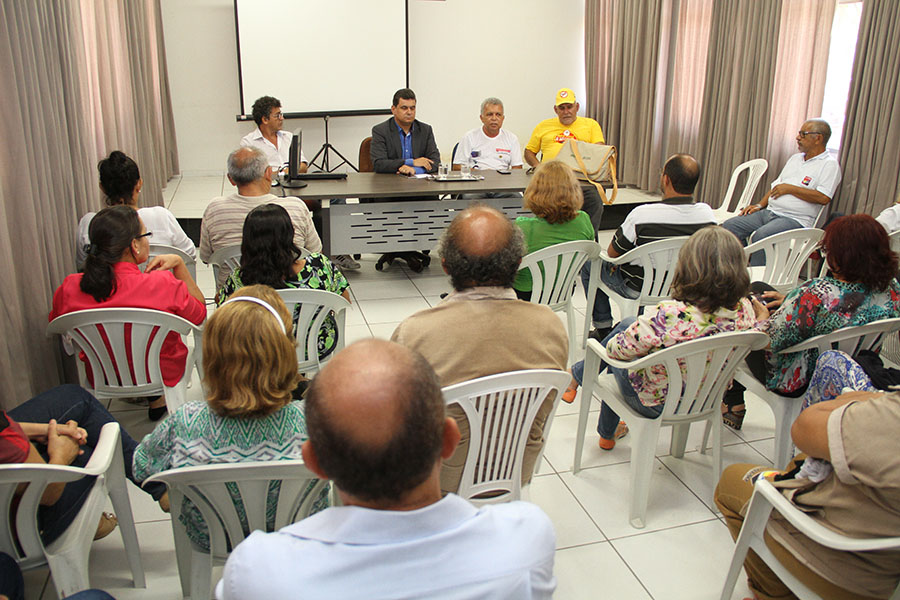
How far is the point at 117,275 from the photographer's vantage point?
2473 millimetres

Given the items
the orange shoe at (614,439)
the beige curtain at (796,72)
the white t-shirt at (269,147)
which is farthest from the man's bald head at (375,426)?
the beige curtain at (796,72)

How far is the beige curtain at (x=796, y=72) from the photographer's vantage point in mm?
5113

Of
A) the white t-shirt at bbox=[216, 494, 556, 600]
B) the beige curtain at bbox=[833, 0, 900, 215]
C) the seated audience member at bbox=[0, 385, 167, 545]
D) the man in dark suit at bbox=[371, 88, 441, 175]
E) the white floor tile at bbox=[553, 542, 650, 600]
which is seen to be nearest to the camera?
the white t-shirt at bbox=[216, 494, 556, 600]

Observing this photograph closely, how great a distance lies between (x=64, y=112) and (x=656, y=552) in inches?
119

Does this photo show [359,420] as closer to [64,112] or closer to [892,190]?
[64,112]

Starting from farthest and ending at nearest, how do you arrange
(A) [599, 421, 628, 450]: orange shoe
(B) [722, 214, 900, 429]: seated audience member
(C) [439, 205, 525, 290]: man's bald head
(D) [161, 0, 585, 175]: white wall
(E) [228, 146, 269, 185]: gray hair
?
(D) [161, 0, 585, 175]: white wall
(E) [228, 146, 269, 185]: gray hair
(A) [599, 421, 628, 450]: orange shoe
(B) [722, 214, 900, 429]: seated audience member
(C) [439, 205, 525, 290]: man's bald head

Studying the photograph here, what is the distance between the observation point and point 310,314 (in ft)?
8.61

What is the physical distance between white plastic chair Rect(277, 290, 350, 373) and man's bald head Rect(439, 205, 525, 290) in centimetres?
76

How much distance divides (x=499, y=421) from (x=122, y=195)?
226cm

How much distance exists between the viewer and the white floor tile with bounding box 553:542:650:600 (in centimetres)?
205

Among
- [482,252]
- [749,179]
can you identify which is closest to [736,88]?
[749,179]

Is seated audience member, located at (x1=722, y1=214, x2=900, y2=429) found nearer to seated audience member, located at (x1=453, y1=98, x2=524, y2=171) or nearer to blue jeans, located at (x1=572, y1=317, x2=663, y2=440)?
blue jeans, located at (x1=572, y1=317, x2=663, y2=440)

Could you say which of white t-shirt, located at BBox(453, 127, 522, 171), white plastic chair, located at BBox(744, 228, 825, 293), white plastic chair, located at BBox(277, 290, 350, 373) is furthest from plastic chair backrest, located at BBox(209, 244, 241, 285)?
white t-shirt, located at BBox(453, 127, 522, 171)

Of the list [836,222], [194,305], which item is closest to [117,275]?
[194,305]
